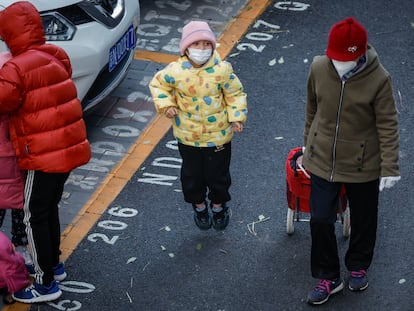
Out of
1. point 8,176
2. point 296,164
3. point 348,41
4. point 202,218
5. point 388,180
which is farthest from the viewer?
point 202,218

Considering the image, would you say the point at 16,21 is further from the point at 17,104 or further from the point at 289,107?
the point at 289,107

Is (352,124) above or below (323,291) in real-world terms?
above

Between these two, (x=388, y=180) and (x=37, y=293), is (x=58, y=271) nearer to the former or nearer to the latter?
(x=37, y=293)

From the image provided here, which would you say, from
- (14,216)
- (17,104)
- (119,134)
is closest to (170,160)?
(119,134)

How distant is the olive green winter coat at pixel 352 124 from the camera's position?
5.43 meters

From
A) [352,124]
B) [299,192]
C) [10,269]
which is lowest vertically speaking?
[10,269]

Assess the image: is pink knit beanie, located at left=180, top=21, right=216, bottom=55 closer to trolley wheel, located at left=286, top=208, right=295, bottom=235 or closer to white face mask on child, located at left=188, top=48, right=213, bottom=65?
white face mask on child, located at left=188, top=48, right=213, bottom=65

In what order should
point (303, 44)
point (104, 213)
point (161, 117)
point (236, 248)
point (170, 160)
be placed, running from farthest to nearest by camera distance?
point (303, 44) → point (161, 117) → point (170, 160) → point (104, 213) → point (236, 248)

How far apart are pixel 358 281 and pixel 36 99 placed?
88.6 inches

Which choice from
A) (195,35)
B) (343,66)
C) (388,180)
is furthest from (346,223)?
(195,35)

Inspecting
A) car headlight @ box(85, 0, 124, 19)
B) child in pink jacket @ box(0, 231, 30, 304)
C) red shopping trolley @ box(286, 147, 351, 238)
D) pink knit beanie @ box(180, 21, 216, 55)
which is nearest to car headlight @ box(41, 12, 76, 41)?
car headlight @ box(85, 0, 124, 19)

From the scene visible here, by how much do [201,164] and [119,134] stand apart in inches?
69.1

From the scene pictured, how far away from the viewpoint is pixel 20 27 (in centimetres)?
551

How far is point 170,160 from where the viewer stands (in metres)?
7.74
